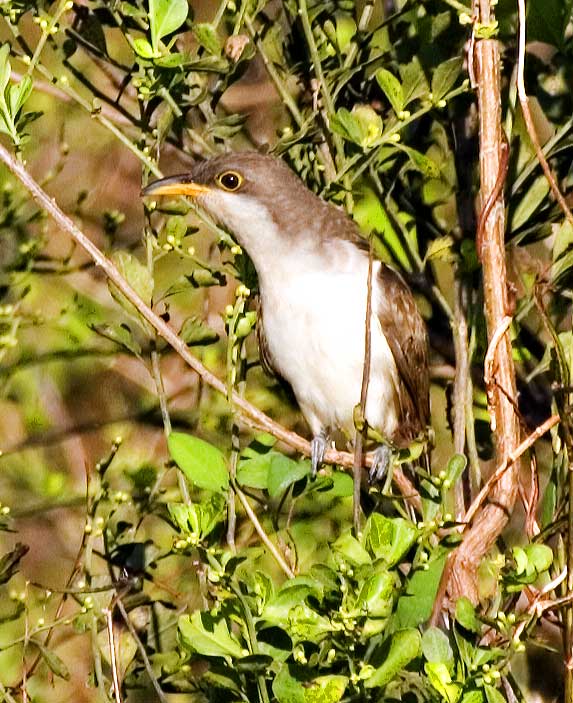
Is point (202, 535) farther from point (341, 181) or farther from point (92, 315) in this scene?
point (92, 315)

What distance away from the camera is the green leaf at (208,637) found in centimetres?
205

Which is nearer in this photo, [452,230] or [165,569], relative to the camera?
[452,230]

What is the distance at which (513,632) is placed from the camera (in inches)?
84.0

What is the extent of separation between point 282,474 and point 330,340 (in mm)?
936

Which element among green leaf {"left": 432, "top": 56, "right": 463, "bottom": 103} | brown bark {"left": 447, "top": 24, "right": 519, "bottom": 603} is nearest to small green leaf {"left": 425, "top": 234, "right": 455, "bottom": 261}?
green leaf {"left": 432, "top": 56, "right": 463, "bottom": 103}

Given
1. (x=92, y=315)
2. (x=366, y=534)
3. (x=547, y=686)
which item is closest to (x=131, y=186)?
(x=92, y=315)

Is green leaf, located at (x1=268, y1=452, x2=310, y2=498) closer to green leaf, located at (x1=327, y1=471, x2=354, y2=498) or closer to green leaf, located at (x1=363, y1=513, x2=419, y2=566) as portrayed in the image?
green leaf, located at (x1=327, y1=471, x2=354, y2=498)

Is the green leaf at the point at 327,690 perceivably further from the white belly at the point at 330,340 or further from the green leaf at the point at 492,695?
the white belly at the point at 330,340

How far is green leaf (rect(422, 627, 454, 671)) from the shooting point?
2.08m

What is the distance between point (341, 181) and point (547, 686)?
161 cm

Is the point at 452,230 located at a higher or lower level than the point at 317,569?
higher

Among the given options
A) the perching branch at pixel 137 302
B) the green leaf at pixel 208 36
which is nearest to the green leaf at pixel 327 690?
the perching branch at pixel 137 302

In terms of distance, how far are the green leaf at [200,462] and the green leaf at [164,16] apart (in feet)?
2.50

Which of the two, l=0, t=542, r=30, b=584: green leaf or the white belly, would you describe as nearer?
l=0, t=542, r=30, b=584: green leaf
